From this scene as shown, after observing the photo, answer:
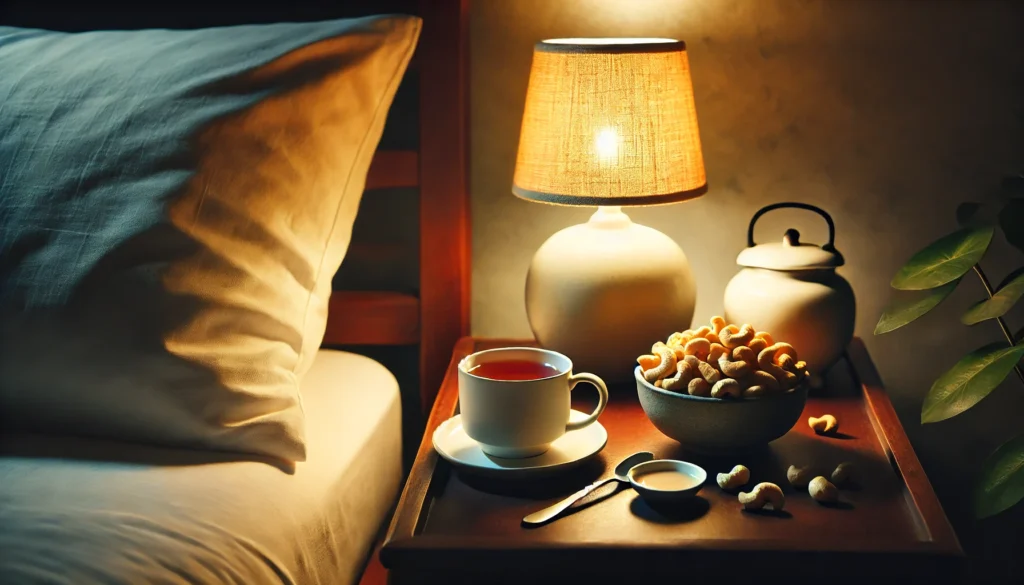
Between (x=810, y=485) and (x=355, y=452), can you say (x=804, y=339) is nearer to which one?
(x=810, y=485)

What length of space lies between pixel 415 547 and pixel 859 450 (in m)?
0.45

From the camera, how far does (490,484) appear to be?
0.86m

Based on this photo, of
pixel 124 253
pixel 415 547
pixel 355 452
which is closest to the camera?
pixel 415 547

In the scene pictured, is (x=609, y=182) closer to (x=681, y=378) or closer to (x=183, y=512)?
(x=681, y=378)

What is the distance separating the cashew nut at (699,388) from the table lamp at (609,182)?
0.67 feet

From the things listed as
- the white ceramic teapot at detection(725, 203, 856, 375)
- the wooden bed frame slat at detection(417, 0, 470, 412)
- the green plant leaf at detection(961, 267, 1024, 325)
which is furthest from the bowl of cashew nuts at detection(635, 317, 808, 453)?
the wooden bed frame slat at detection(417, 0, 470, 412)

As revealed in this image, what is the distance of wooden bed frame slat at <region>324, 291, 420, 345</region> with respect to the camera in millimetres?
1261

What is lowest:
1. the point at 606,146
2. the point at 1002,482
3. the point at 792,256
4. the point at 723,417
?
the point at 1002,482

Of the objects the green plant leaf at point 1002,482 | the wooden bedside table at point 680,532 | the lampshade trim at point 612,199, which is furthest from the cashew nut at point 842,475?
the lampshade trim at point 612,199

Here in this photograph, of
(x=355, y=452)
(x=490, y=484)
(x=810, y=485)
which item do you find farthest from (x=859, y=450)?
(x=355, y=452)

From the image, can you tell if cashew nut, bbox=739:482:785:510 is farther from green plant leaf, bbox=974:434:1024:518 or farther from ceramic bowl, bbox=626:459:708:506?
green plant leaf, bbox=974:434:1024:518

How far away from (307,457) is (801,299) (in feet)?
1.76

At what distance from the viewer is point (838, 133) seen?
1.26m

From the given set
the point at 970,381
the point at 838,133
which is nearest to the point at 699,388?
the point at 970,381
